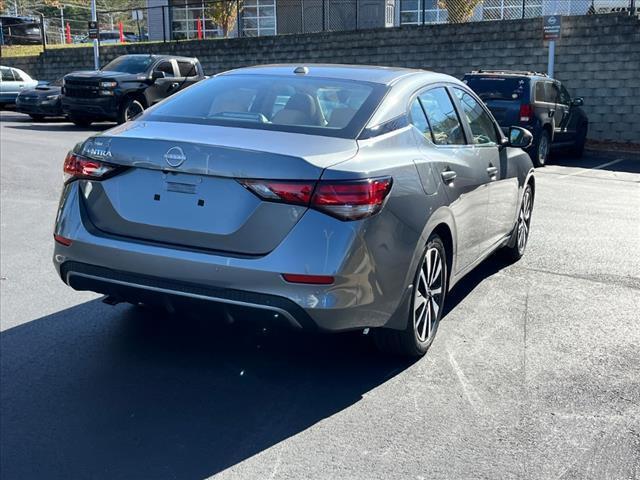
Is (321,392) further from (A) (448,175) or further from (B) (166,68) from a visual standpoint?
(B) (166,68)

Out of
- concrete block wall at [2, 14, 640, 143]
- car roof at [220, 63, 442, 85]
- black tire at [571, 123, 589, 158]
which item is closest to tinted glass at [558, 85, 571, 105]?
black tire at [571, 123, 589, 158]

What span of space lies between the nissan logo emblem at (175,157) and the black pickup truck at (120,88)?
15349 mm

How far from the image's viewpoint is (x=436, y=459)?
3480mm

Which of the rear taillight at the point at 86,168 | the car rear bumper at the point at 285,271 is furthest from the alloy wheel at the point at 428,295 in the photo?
the rear taillight at the point at 86,168

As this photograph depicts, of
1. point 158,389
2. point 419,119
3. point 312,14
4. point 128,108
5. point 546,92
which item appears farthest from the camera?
point 312,14

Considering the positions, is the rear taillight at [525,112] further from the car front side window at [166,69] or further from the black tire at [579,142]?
the car front side window at [166,69]

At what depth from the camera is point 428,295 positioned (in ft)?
15.3

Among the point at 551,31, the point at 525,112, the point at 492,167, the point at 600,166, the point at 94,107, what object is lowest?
the point at 600,166

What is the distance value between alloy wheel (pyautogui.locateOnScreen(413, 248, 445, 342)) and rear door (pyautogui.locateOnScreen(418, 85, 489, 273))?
34cm

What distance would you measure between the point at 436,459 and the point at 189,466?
3.59 feet

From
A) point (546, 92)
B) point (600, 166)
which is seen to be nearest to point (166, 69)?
point (546, 92)

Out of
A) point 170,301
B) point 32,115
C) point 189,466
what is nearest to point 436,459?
point 189,466

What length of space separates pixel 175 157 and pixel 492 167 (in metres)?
2.77

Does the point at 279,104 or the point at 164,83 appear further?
the point at 164,83
